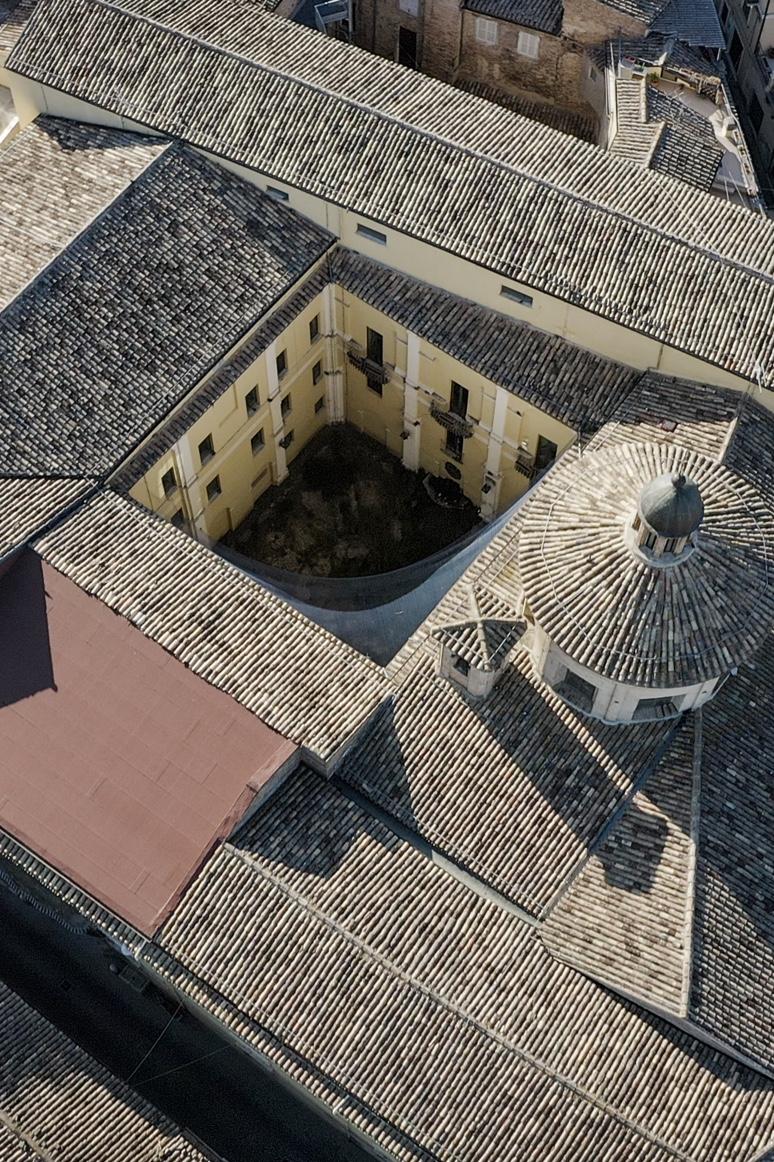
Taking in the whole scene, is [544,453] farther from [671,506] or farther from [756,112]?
[756,112]

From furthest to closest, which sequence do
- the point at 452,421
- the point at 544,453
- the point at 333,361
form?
1. the point at 333,361
2. the point at 452,421
3. the point at 544,453

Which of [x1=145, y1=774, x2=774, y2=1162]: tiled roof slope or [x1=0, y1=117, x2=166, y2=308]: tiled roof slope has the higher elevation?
[x1=0, y1=117, x2=166, y2=308]: tiled roof slope

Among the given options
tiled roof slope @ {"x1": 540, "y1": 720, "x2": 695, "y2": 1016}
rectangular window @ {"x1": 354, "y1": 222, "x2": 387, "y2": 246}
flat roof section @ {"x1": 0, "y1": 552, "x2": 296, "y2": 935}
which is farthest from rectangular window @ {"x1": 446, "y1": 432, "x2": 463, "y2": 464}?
tiled roof slope @ {"x1": 540, "y1": 720, "x2": 695, "y2": 1016}

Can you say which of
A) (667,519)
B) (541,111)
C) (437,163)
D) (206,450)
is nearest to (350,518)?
(206,450)

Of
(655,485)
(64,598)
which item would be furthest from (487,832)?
(64,598)

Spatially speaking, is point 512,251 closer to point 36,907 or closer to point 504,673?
point 504,673

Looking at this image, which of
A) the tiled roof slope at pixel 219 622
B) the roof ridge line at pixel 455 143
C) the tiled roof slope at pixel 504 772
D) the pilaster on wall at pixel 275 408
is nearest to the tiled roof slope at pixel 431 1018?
the tiled roof slope at pixel 504 772

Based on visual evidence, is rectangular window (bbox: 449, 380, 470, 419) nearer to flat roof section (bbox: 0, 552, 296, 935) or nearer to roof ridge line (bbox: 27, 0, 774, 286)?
roof ridge line (bbox: 27, 0, 774, 286)
